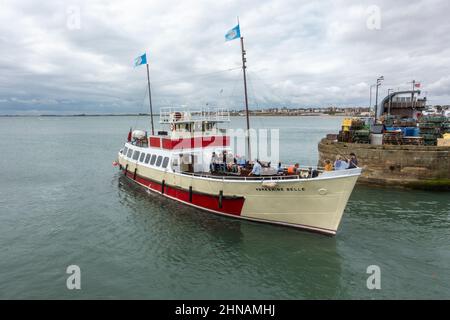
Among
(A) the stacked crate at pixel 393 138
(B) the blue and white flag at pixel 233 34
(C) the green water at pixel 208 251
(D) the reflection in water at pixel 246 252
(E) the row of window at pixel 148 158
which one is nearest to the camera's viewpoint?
(C) the green water at pixel 208 251

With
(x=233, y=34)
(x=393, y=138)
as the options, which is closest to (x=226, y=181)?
(x=233, y=34)

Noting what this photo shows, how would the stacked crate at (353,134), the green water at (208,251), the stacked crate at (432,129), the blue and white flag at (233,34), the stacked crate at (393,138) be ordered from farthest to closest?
the stacked crate at (353,134) < the stacked crate at (432,129) < the stacked crate at (393,138) < the blue and white flag at (233,34) < the green water at (208,251)

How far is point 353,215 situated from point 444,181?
1156cm

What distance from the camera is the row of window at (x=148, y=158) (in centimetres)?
2398

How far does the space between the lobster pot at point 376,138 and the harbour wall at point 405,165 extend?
2043mm

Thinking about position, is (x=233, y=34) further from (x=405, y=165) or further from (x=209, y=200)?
(x=405, y=165)

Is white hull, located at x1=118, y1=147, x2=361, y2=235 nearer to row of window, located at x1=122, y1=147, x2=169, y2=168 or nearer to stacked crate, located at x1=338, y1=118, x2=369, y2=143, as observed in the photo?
row of window, located at x1=122, y1=147, x2=169, y2=168

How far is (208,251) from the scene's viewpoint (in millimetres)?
15969

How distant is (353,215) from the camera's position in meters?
21.2

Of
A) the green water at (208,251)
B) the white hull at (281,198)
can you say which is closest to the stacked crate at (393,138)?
the green water at (208,251)

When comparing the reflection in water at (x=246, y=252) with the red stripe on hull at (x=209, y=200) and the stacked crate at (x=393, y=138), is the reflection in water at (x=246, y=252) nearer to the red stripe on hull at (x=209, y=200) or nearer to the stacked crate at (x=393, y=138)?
the red stripe on hull at (x=209, y=200)

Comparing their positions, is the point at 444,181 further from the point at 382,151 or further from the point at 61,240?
the point at 61,240

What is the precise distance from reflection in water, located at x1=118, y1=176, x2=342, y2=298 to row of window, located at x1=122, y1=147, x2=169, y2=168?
4094mm

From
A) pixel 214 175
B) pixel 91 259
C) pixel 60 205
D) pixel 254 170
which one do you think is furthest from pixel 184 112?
pixel 91 259
